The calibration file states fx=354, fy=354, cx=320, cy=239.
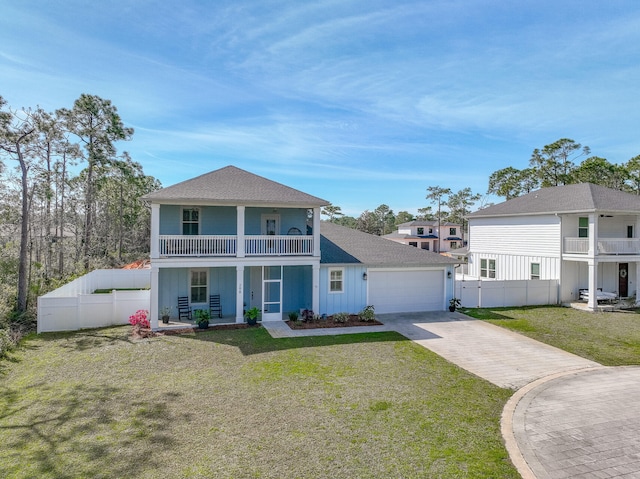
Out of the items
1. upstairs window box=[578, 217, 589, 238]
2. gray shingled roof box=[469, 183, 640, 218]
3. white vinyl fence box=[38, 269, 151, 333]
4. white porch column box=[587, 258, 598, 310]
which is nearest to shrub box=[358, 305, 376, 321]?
white vinyl fence box=[38, 269, 151, 333]

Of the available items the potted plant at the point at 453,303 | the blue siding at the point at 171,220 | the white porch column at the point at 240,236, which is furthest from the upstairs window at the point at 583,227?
the blue siding at the point at 171,220

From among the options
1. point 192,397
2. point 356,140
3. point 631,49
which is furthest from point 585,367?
point 356,140

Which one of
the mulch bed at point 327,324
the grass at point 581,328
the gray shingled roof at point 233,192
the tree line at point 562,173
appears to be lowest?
the grass at point 581,328

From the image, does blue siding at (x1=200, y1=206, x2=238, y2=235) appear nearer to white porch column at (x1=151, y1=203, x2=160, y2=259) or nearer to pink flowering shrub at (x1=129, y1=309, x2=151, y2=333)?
white porch column at (x1=151, y1=203, x2=160, y2=259)

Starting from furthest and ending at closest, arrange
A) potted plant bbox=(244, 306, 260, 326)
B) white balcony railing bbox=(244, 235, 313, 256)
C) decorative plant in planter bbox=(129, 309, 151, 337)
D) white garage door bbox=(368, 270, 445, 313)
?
white garage door bbox=(368, 270, 445, 313), white balcony railing bbox=(244, 235, 313, 256), potted plant bbox=(244, 306, 260, 326), decorative plant in planter bbox=(129, 309, 151, 337)

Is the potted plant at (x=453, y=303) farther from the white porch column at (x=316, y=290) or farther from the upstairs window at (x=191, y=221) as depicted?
the upstairs window at (x=191, y=221)

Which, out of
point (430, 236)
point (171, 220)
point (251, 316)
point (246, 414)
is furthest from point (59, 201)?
point (430, 236)
